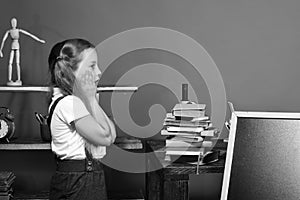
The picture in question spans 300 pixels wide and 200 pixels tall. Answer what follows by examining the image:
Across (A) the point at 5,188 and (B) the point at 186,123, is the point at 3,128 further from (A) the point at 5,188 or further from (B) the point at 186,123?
(B) the point at 186,123

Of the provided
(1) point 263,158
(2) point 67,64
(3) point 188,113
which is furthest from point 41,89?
(1) point 263,158

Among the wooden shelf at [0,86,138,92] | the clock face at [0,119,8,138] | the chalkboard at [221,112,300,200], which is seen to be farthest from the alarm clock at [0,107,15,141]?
the chalkboard at [221,112,300,200]

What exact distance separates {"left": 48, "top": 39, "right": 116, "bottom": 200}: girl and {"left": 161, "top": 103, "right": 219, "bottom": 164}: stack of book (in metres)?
0.27

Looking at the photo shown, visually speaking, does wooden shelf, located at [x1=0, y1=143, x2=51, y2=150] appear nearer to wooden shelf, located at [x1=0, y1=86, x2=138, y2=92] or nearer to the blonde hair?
wooden shelf, located at [x1=0, y1=86, x2=138, y2=92]

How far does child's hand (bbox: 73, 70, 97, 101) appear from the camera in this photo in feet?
7.09

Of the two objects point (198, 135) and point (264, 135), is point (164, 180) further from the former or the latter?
point (264, 135)

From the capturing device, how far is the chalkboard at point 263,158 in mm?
1305

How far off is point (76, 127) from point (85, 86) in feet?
0.66

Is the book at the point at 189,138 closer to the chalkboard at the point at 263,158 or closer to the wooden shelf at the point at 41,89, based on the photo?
the wooden shelf at the point at 41,89

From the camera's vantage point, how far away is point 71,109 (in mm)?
2074

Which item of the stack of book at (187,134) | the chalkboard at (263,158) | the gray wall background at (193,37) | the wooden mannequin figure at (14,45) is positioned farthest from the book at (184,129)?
the wooden mannequin figure at (14,45)

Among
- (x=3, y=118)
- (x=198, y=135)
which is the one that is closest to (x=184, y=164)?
(x=198, y=135)

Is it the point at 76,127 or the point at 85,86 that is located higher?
the point at 85,86

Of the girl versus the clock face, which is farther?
the clock face
